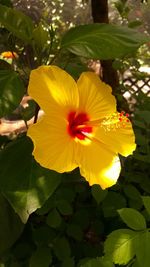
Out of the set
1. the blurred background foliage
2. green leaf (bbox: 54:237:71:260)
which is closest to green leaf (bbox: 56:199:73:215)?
the blurred background foliage

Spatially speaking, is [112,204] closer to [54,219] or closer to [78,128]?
[54,219]

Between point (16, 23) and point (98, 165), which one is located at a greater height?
point (16, 23)

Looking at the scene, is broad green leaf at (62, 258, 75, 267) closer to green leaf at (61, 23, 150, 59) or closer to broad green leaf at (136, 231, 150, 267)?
broad green leaf at (136, 231, 150, 267)

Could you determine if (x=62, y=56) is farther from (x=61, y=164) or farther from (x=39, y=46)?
(x=61, y=164)

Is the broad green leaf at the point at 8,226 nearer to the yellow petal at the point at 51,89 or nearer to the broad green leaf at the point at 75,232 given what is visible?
the broad green leaf at the point at 75,232

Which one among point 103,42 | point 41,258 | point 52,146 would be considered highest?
point 103,42

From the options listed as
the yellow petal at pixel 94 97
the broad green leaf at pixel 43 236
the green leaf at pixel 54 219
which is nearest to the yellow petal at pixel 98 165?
the yellow petal at pixel 94 97

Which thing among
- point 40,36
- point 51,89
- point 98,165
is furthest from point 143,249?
point 40,36

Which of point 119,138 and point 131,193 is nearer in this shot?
point 119,138
